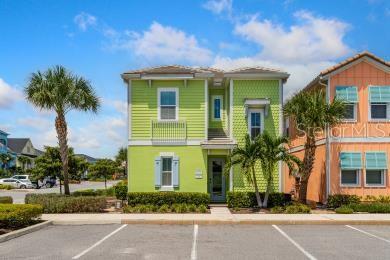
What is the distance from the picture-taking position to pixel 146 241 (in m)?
13.1

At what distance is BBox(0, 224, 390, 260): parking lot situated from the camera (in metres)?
11.1

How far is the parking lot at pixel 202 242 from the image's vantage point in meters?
11.1

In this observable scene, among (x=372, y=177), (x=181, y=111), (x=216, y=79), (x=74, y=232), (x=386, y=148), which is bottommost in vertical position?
(x=74, y=232)

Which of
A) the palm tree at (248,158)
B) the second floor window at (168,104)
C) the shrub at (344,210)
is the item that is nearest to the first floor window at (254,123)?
the palm tree at (248,158)

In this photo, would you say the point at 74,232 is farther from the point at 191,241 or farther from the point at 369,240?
the point at 369,240

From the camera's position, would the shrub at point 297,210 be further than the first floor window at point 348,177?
No

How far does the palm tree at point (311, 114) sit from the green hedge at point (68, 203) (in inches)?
369

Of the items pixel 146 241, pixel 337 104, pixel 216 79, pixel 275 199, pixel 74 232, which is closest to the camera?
pixel 146 241

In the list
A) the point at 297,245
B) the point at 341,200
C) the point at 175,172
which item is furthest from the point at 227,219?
the point at 341,200

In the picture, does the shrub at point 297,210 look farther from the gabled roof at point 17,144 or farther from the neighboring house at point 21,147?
the gabled roof at point 17,144

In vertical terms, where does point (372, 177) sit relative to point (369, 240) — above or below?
above

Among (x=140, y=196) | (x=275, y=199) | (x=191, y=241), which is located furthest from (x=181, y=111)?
(x=191, y=241)

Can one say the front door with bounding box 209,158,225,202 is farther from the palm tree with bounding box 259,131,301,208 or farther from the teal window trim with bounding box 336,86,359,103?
the teal window trim with bounding box 336,86,359,103

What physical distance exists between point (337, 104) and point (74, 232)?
12.2 m
